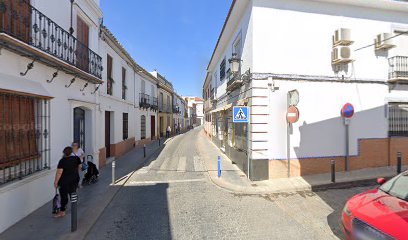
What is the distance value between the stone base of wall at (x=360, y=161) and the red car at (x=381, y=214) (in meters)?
3.74

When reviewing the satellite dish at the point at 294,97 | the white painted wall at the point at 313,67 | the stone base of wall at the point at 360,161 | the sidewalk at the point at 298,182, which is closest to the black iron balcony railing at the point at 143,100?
the sidewalk at the point at 298,182

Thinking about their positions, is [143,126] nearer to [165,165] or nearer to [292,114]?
[165,165]

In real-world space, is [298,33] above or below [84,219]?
above

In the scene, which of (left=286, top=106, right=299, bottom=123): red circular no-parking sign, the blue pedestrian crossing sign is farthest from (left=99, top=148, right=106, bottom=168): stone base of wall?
(left=286, top=106, right=299, bottom=123): red circular no-parking sign

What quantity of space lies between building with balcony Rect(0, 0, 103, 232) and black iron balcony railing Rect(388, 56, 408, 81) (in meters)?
11.6

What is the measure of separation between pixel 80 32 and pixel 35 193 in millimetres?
5559

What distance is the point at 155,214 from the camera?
4949 millimetres

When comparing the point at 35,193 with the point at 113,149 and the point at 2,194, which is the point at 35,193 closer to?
the point at 2,194

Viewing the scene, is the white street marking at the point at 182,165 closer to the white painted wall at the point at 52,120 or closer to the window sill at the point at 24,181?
the white painted wall at the point at 52,120

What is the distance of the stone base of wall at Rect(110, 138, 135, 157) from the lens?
1138 cm

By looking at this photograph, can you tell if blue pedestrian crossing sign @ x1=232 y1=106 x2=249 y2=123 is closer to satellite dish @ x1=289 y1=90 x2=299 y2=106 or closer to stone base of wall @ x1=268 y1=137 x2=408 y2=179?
satellite dish @ x1=289 y1=90 x2=299 y2=106

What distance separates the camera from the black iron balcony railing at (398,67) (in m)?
8.38

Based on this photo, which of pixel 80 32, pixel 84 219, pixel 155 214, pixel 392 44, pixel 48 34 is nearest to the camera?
pixel 84 219

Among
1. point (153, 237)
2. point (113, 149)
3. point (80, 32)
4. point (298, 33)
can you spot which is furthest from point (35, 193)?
point (298, 33)
